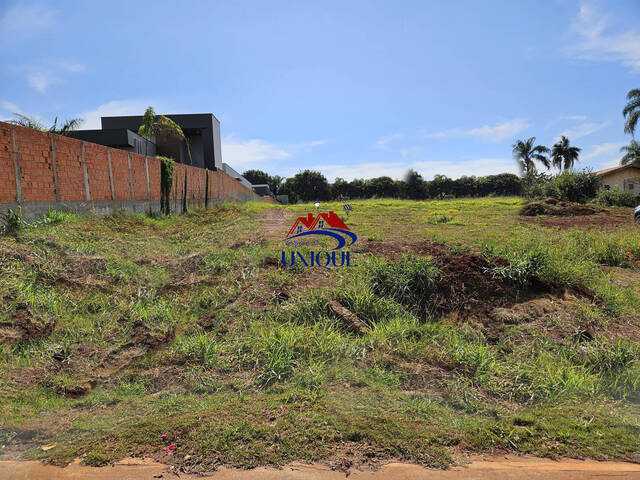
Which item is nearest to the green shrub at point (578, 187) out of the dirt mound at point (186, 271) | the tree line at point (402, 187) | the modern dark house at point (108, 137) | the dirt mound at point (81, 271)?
the tree line at point (402, 187)

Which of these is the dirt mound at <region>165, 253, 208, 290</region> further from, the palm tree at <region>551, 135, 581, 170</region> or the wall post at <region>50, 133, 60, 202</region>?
the palm tree at <region>551, 135, 581, 170</region>

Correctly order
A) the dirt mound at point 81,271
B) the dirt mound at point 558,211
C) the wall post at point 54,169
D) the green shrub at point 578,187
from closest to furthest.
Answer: the dirt mound at point 81,271 → the wall post at point 54,169 → the dirt mound at point 558,211 → the green shrub at point 578,187

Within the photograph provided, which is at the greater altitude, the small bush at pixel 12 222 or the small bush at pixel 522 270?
the small bush at pixel 12 222

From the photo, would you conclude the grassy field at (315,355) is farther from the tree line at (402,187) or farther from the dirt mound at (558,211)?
the tree line at (402,187)

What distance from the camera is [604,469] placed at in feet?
6.96

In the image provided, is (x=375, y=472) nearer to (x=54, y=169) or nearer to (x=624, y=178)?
(x=54, y=169)

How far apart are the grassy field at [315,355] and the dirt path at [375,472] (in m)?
0.08

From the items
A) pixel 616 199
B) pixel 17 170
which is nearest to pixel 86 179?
pixel 17 170

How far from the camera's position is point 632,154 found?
99.6 feet

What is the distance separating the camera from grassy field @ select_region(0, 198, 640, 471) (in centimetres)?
235

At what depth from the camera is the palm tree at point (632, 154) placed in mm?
29362

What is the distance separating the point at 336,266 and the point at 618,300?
370 centimetres

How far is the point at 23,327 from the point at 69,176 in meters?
4.78

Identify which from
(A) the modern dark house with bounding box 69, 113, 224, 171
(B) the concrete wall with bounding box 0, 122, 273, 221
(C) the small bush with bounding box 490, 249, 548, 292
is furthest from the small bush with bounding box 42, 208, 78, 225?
(A) the modern dark house with bounding box 69, 113, 224, 171
